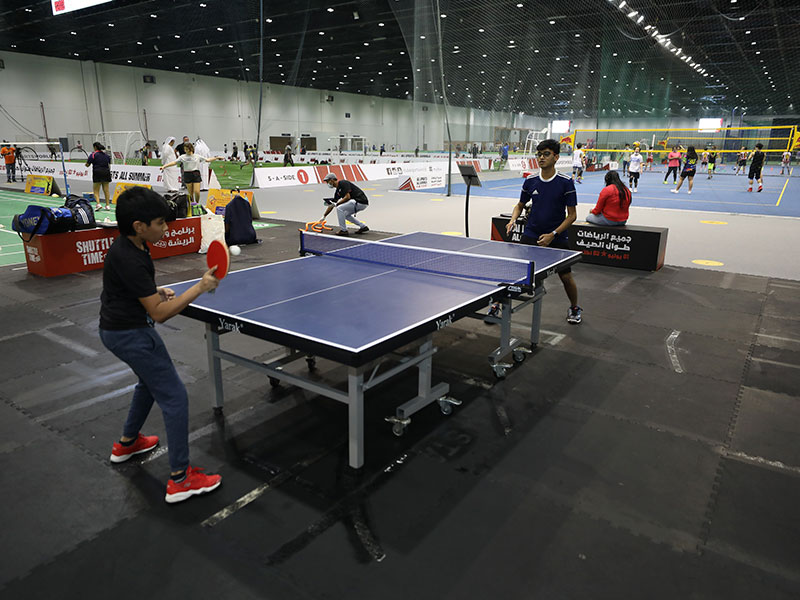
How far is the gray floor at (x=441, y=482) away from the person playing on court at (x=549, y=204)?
1.12 meters

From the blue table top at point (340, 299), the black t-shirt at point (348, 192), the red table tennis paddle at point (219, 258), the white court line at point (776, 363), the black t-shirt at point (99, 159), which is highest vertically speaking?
the black t-shirt at point (99, 159)

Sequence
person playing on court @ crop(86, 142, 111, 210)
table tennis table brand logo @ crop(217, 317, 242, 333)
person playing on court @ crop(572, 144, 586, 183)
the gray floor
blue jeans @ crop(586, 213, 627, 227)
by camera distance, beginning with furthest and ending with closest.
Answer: person playing on court @ crop(572, 144, 586, 183)
person playing on court @ crop(86, 142, 111, 210)
blue jeans @ crop(586, 213, 627, 227)
table tennis table brand logo @ crop(217, 317, 242, 333)
the gray floor

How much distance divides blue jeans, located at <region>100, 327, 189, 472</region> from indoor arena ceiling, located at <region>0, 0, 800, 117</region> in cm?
1575

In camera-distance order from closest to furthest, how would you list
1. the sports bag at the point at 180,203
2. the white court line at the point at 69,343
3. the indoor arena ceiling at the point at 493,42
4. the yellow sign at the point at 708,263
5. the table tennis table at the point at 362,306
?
the table tennis table at the point at 362,306, the white court line at the point at 69,343, the yellow sign at the point at 708,263, the sports bag at the point at 180,203, the indoor arena ceiling at the point at 493,42

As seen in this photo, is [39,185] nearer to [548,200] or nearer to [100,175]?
[100,175]

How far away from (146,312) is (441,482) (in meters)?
1.92

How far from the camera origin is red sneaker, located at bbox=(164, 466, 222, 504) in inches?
115

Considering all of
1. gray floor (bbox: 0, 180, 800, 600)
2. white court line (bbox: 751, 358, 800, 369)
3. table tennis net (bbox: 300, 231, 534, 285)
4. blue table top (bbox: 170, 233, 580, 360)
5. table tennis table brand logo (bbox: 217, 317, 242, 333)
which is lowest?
gray floor (bbox: 0, 180, 800, 600)

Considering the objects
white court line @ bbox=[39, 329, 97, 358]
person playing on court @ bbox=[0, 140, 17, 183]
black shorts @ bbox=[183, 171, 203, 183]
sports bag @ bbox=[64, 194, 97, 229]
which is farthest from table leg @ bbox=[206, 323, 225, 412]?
person playing on court @ bbox=[0, 140, 17, 183]

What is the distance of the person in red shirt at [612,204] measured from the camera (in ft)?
27.5

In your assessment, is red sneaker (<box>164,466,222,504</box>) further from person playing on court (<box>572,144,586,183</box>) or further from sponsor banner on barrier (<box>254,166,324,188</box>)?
person playing on court (<box>572,144,586,183</box>)

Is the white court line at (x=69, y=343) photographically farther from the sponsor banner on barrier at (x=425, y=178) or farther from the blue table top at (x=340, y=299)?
the sponsor banner on barrier at (x=425, y=178)

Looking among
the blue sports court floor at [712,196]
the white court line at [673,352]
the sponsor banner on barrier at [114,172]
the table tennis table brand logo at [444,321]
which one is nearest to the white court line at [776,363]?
the white court line at [673,352]

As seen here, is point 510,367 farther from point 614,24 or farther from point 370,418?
point 614,24
